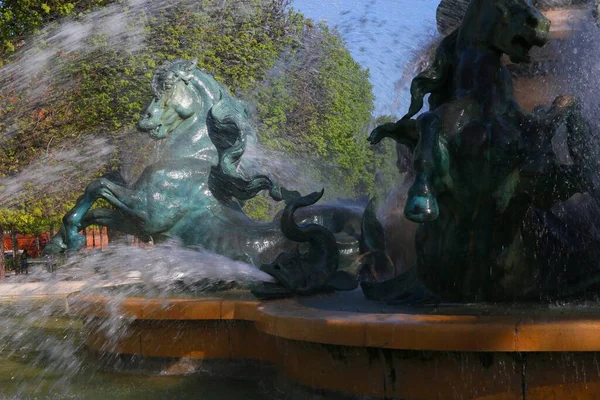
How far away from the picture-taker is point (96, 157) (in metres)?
19.5

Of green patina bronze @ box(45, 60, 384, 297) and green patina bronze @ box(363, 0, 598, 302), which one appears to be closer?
green patina bronze @ box(363, 0, 598, 302)

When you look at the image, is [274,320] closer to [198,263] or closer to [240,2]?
[198,263]

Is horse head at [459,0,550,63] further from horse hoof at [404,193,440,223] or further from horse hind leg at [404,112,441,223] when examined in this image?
horse hoof at [404,193,440,223]

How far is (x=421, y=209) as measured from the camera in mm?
4078

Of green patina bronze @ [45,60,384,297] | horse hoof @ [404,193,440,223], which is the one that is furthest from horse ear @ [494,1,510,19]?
green patina bronze @ [45,60,384,297]

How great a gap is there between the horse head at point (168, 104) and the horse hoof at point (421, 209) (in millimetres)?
3630

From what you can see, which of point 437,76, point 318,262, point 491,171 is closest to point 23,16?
point 318,262

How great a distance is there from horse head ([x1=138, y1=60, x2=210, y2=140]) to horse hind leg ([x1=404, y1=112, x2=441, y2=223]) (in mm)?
3329

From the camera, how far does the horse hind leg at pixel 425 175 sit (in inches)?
161

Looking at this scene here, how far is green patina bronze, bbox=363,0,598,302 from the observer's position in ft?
14.2

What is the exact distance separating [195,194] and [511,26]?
10.8 feet

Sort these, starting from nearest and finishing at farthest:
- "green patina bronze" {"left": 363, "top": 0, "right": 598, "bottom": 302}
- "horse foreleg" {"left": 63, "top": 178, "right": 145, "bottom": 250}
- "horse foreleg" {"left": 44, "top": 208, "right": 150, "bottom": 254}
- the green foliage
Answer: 1. "green patina bronze" {"left": 363, "top": 0, "right": 598, "bottom": 302}
2. "horse foreleg" {"left": 63, "top": 178, "right": 145, "bottom": 250}
3. "horse foreleg" {"left": 44, "top": 208, "right": 150, "bottom": 254}
4. the green foliage

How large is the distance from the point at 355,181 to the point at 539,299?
42.8 feet

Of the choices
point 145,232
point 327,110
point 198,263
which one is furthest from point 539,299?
point 327,110
